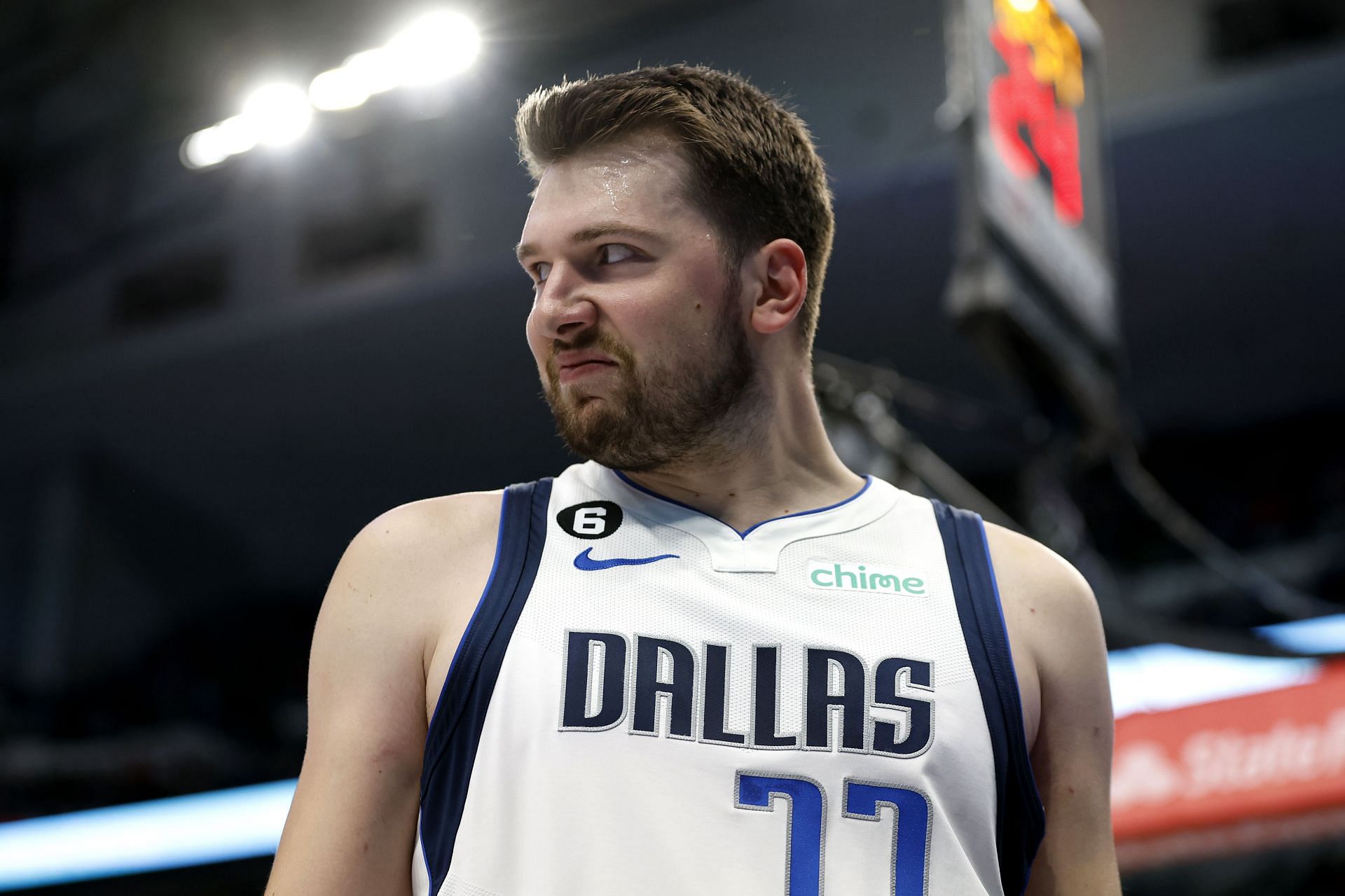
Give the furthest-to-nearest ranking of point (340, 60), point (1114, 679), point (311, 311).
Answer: point (311, 311)
point (340, 60)
point (1114, 679)

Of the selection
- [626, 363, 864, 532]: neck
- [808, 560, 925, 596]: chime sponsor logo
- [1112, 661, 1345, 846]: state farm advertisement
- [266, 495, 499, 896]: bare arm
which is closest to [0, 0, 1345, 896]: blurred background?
[1112, 661, 1345, 846]: state farm advertisement

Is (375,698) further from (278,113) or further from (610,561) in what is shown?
(278,113)

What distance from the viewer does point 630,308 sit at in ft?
5.15

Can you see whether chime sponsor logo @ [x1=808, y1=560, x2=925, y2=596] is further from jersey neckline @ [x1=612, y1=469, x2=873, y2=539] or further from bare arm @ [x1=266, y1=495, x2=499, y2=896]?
bare arm @ [x1=266, y1=495, x2=499, y2=896]

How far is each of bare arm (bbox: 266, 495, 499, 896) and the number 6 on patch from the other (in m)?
0.37

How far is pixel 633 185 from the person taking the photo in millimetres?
1612

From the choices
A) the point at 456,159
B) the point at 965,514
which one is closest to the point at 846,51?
the point at 456,159

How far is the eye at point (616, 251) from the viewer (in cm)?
160

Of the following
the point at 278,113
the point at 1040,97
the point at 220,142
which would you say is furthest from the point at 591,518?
the point at 220,142

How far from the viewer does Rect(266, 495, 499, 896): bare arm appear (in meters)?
1.43

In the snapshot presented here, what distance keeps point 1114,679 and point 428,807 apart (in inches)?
197

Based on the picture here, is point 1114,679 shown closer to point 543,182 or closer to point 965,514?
point 965,514

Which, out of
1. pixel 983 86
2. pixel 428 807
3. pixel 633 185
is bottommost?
pixel 428 807

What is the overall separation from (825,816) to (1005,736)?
0.25 meters
